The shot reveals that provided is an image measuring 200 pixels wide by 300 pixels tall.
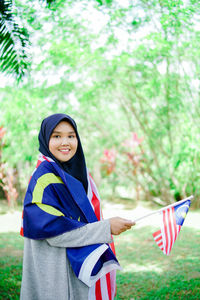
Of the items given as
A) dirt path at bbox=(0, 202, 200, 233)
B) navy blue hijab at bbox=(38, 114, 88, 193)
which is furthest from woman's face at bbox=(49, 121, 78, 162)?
dirt path at bbox=(0, 202, 200, 233)

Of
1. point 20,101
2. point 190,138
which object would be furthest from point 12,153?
point 190,138

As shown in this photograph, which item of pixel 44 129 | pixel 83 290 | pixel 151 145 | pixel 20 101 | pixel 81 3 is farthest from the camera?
pixel 151 145

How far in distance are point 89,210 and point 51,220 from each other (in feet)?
0.94

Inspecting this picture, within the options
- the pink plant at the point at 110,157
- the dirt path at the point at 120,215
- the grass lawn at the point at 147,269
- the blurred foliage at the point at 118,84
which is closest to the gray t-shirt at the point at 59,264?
the grass lawn at the point at 147,269

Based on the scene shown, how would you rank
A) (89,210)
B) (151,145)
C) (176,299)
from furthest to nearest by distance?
(151,145), (176,299), (89,210)

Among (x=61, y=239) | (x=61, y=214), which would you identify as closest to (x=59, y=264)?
(x=61, y=239)

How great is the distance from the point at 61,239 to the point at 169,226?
712mm

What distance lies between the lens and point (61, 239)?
1.43 meters

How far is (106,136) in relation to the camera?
884 centimetres

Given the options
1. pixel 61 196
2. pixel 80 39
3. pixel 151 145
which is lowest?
pixel 61 196

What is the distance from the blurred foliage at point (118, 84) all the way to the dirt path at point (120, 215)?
0.63m

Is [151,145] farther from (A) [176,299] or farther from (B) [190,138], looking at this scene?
(A) [176,299]

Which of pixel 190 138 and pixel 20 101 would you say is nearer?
pixel 20 101

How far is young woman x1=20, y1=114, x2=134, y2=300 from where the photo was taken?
1.41 m
